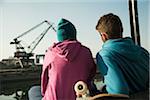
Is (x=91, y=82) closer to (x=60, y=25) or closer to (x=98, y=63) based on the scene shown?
(x=98, y=63)

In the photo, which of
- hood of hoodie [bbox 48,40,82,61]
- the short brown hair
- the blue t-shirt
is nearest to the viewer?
the blue t-shirt

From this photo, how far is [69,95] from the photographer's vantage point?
2174 millimetres

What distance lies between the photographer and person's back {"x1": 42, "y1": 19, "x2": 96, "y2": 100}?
2.16 metres

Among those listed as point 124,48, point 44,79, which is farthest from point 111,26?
point 44,79

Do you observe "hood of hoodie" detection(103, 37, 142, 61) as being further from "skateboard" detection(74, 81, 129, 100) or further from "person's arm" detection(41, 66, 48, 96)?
"person's arm" detection(41, 66, 48, 96)

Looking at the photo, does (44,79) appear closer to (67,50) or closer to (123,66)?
(67,50)

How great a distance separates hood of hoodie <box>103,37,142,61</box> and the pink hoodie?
308mm

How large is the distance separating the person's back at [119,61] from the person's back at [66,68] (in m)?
0.27

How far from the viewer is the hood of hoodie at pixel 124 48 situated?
1.86 metres

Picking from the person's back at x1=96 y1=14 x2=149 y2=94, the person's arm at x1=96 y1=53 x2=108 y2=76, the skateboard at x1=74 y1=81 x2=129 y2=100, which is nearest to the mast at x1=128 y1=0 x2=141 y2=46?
the person's back at x1=96 y1=14 x2=149 y2=94

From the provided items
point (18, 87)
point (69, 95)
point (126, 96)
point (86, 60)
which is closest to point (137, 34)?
point (86, 60)

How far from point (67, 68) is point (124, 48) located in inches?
17.5

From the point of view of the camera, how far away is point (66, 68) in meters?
2.17

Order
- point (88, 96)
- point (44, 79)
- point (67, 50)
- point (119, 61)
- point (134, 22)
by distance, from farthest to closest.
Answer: point (134, 22) < point (44, 79) < point (67, 50) < point (119, 61) < point (88, 96)
